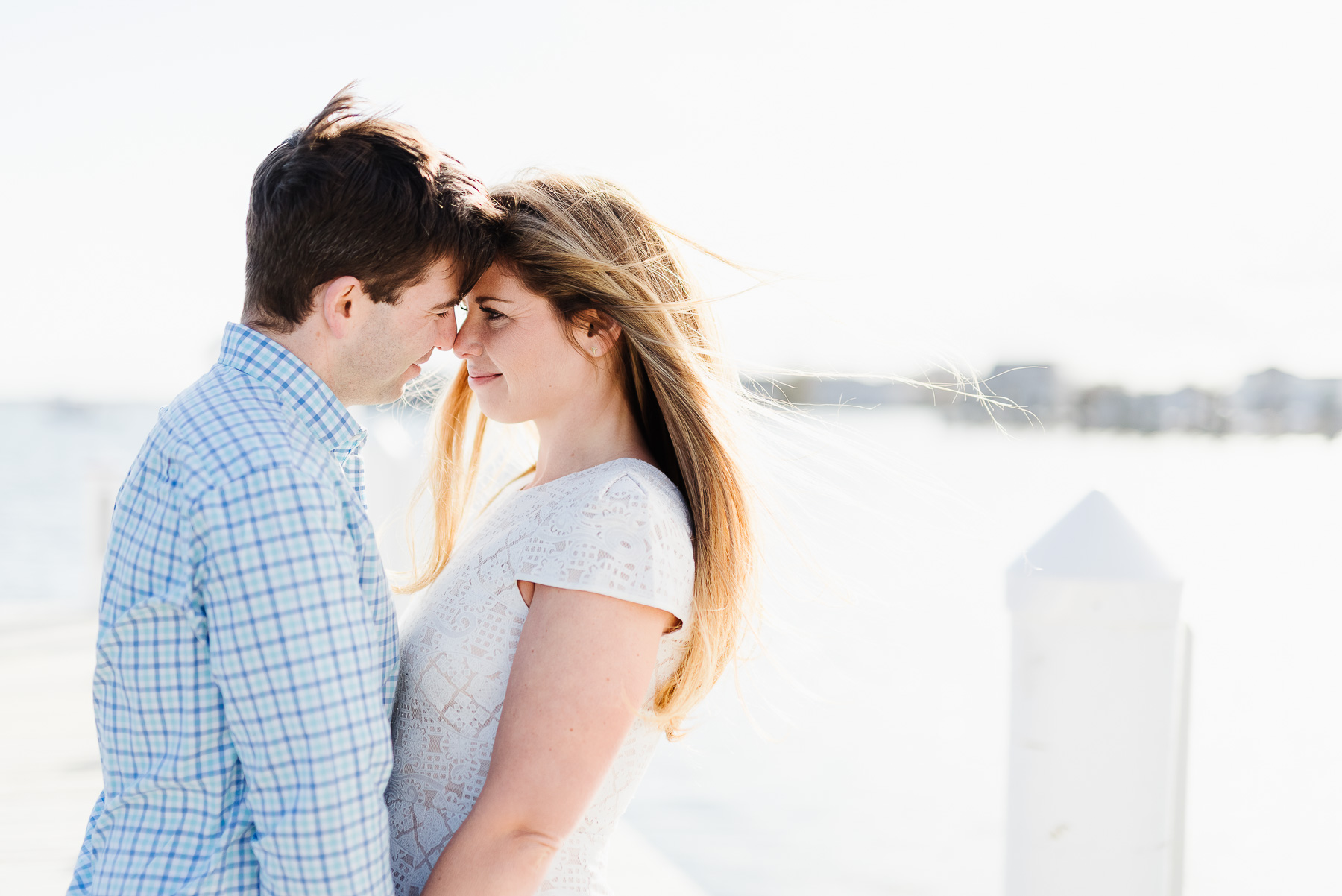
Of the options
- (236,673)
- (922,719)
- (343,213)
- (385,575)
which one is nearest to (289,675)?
(236,673)

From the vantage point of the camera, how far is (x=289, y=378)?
1278 mm

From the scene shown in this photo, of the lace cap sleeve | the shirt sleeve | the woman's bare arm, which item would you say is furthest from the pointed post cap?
the shirt sleeve

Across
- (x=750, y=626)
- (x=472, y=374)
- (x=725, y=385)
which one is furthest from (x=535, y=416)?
(x=750, y=626)

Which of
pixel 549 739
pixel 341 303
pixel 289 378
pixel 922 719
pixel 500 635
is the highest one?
pixel 341 303

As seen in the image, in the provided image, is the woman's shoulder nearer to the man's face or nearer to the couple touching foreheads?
the couple touching foreheads

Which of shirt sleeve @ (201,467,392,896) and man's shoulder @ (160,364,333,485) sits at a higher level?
man's shoulder @ (160,364,333,485)

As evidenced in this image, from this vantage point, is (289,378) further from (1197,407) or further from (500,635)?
(1197,407)

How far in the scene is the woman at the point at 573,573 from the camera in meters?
1.33

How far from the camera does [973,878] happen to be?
397 cm

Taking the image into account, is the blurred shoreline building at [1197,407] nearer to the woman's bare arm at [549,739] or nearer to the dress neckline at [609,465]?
the dress neckline at [609,465]

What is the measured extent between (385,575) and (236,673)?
265mm

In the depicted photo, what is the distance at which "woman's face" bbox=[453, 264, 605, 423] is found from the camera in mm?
1633

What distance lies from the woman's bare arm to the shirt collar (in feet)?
1.27

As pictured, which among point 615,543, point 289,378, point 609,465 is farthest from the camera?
point 609,465
